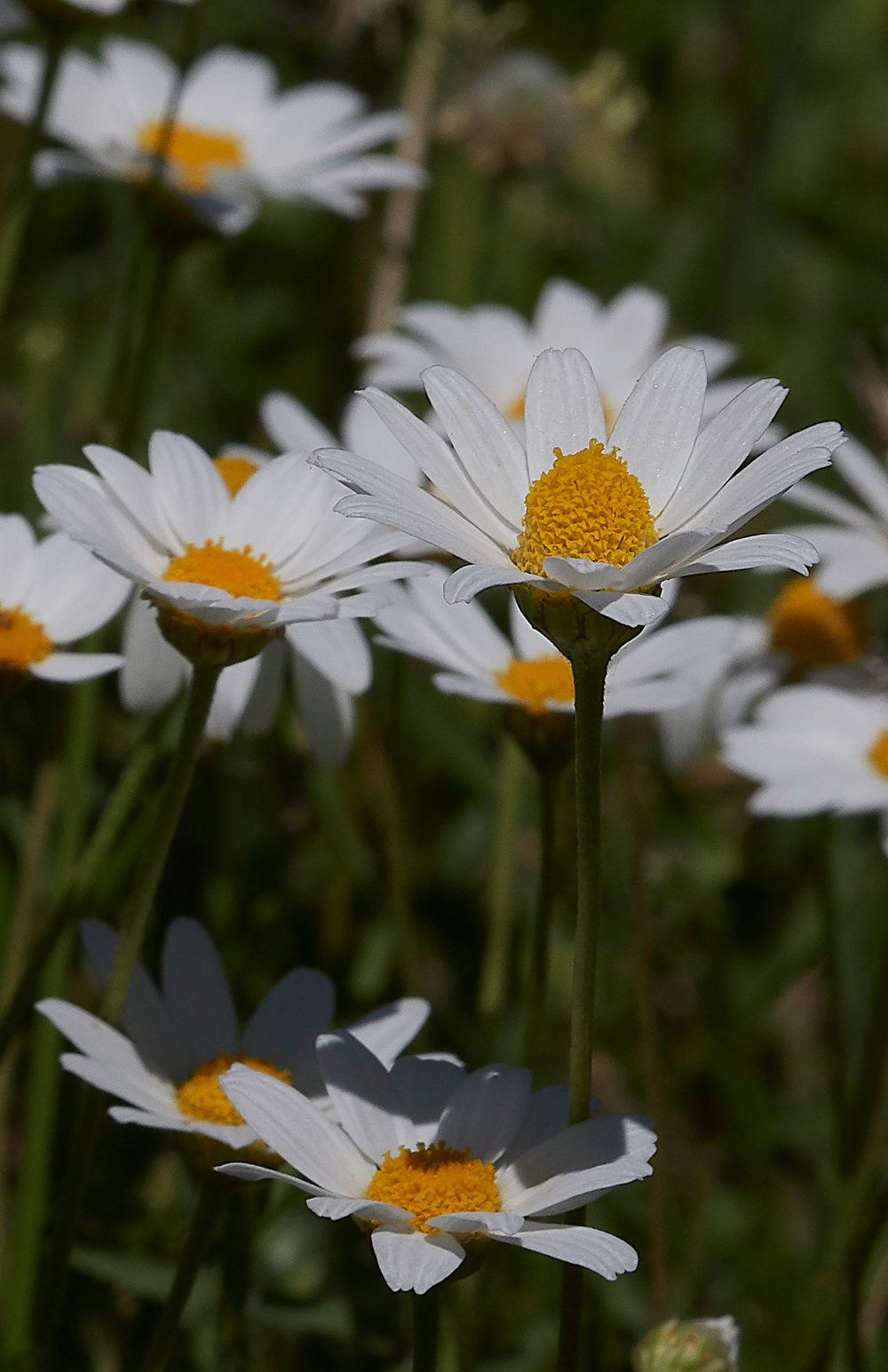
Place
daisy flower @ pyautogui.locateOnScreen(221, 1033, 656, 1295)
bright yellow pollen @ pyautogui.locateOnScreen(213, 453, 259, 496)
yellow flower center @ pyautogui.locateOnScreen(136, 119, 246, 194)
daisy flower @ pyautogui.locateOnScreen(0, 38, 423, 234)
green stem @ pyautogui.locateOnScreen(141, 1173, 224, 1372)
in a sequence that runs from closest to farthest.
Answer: daisy flower @ pyautogui.locateOnScreen(221, 1033, 656, 1295) < green stem @ pyautogui.locateOnScreen(141, 1173, 224, 1372) < bright yellow pollen @ pyautogui.locateOnScreen(213, 453, 259, 496) < daisy flower @ pyautogui.locateOnScreen(0, 38, 423, 234) < yellow flower center @ pyautogui.locateOnScreen(136, 119, 246, 194)

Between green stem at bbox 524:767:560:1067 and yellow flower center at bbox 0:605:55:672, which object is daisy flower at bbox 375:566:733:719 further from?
yellow flower center at bbox 0:605:55:672

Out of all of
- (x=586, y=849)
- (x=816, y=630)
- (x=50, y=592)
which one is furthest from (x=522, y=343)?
(x=586, y=849)

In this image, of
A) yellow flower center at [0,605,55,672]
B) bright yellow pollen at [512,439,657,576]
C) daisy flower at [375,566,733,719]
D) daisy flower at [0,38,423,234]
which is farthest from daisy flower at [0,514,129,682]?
daisy flower at [0,38,423,234]

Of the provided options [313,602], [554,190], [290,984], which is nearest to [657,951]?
[290,984]

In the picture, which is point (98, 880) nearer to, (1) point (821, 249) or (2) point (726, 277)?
(2) point (726, 277)

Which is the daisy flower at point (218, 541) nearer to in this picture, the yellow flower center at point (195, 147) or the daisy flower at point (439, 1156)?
the daisy flower at point (439, 1156)

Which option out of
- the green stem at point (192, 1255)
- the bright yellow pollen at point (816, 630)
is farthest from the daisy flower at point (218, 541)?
the bright yellow pollen at point (816, 630)
